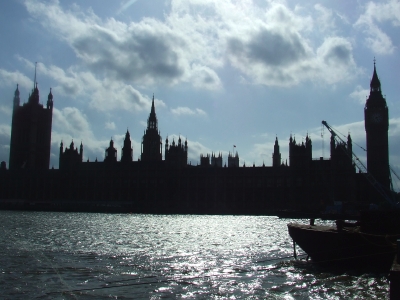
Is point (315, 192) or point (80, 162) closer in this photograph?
point (315, 192)

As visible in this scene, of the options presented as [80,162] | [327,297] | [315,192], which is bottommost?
[327,297]

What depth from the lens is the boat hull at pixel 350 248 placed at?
83.5 ft

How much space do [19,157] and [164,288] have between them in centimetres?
16741

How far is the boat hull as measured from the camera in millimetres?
25438

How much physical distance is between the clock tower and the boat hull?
105m

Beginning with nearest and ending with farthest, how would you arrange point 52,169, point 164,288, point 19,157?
point 164,288 → point 52,169 → point 19,157

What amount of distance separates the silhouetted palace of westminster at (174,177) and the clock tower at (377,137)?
9.9 inches

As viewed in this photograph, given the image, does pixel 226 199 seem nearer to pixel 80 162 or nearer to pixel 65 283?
pixel 80 162

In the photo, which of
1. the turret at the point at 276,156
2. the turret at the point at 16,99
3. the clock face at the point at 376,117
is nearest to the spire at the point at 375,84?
the clock face at the point at 376,117

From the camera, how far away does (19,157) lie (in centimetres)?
17612

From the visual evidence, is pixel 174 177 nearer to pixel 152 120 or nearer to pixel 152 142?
pixel 152 142

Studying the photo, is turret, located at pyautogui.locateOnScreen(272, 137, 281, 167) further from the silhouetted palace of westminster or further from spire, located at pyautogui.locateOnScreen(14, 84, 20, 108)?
spire, located at pyautogui.locateOnScreen(14, 84, 20, 108)

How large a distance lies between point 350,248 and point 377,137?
111 meters

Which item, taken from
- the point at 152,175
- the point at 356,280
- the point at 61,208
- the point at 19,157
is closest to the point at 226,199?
the point at 152,175
